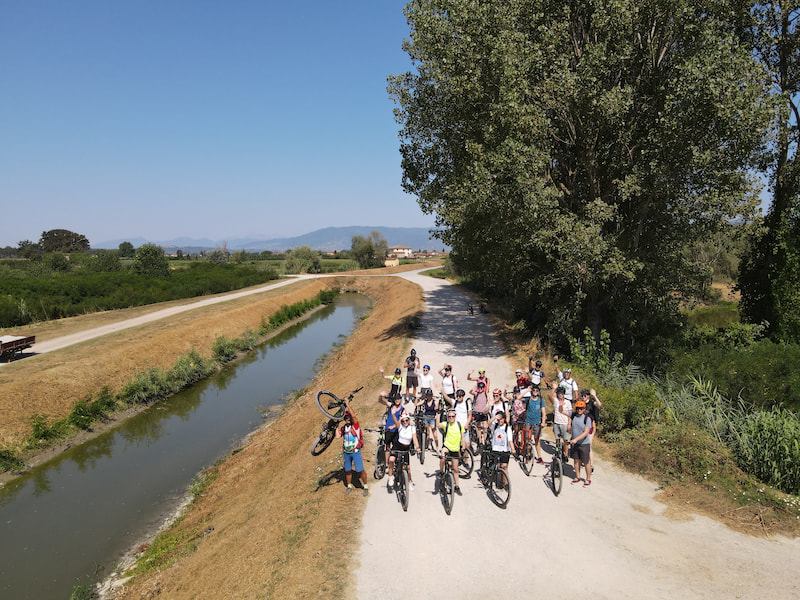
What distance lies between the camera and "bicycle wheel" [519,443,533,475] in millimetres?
10414

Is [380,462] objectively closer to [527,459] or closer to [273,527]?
[273,527]

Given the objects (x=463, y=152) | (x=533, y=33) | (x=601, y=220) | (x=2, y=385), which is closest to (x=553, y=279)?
(x=601, y=220)

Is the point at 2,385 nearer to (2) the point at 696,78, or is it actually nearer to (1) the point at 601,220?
(1) the point at 601,220

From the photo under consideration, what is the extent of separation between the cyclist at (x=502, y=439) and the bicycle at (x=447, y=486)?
939 millimetres

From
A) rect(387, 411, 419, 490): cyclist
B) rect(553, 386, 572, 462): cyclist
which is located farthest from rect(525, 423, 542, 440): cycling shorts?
rect(387, 411, 419, 490): cyclist

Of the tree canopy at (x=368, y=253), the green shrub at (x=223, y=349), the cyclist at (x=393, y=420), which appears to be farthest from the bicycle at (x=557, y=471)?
the tree canopy at (x=368, y=253)

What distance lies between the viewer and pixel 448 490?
895 centimetres

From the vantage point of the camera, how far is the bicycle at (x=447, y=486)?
877 cm

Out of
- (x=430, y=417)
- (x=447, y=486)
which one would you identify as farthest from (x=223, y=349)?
(x=447, y=486)

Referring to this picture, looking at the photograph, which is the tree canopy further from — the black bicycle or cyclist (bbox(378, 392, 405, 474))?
cyclist (bbox(378, 392, 405, 474))

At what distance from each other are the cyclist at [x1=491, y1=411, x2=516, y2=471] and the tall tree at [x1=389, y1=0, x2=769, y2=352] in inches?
354

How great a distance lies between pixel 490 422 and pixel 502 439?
2.63ft

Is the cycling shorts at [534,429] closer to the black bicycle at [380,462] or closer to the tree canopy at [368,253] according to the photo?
the black bicycle at [380,462]

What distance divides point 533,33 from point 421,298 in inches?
1012
